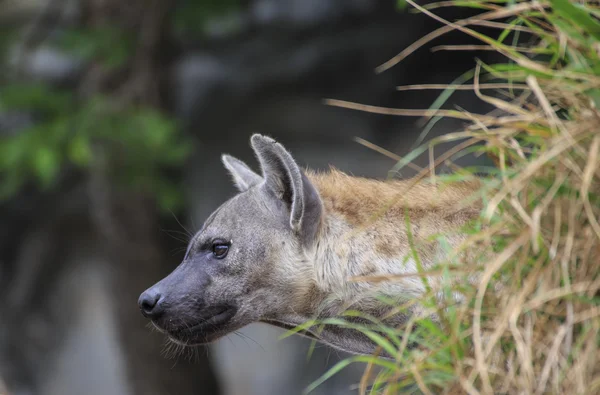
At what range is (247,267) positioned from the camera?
3.77m

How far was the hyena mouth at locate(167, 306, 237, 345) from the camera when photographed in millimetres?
3732

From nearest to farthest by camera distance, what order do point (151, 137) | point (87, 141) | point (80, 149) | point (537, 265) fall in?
point (537, 265), point (80, 149), point (87, 141), point (151, 137)

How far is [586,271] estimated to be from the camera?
2.40 meters

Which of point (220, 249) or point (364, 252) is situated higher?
point (364, 252)

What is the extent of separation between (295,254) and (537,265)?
4.99 feet

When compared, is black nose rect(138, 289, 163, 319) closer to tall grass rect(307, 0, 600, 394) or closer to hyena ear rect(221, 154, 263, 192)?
hyena ear rect(221, 154, 263, 192)

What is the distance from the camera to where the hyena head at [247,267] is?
3703 mm

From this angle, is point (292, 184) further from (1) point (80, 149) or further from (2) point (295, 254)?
(1) point (80, 149)

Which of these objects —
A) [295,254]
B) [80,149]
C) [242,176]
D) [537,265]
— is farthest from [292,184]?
[80,149]

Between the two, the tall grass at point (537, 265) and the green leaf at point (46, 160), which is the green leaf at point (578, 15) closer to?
the tall grass at point (537, 265)

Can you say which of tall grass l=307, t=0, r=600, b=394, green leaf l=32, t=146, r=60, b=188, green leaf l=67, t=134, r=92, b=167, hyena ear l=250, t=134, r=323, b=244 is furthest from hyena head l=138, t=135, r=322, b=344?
green leaf l=32, t=146, r=60, b=188

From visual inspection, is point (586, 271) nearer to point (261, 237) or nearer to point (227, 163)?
point (261, 237)

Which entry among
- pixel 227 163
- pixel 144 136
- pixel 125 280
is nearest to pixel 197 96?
pixel 125 280

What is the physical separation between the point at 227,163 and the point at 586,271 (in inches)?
96.0
